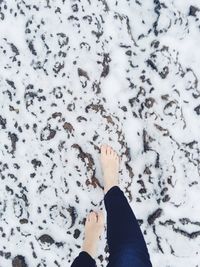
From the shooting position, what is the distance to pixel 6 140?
1.45m

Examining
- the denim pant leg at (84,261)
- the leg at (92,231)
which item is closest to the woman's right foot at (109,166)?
the leg at (92,231)

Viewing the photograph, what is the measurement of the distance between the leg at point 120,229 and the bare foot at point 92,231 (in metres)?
0.11

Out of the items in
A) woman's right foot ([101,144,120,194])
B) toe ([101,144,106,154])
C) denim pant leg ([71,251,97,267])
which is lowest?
denim pant leg ([71,251,97,267])

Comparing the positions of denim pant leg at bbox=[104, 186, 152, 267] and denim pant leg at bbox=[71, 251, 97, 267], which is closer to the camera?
denim pant leg at bbox=[104, 186, 152, 267]

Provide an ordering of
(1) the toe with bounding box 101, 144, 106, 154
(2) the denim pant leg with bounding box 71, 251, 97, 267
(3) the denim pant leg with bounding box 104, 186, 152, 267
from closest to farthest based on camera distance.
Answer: (3) the denim pant leg with bounding box 104, 186, 152, 267 → (2) the denim pant leg with bounding box 71, 251, 97, 267 → (1) the toe with bounding box 101, 144, 106, 154

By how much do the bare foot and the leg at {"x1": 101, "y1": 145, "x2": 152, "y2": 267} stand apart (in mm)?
109

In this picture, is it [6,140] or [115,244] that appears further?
[6,140]

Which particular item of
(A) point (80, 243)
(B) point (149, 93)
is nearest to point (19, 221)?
(A) point (80, 243)

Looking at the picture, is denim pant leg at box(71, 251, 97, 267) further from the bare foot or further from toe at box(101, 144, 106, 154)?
toe at box(101, 144, 106, 154)

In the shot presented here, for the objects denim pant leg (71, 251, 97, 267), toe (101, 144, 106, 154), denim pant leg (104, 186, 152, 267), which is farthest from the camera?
toe (101, 144, 106, 154)

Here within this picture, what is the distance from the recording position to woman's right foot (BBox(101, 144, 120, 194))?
1426 mm

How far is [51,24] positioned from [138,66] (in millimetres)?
310

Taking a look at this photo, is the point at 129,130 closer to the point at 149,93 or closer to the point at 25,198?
the point at 149,93

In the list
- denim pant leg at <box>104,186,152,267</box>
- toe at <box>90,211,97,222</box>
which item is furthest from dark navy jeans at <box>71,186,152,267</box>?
toe at <box>90,211,97,222</box>
